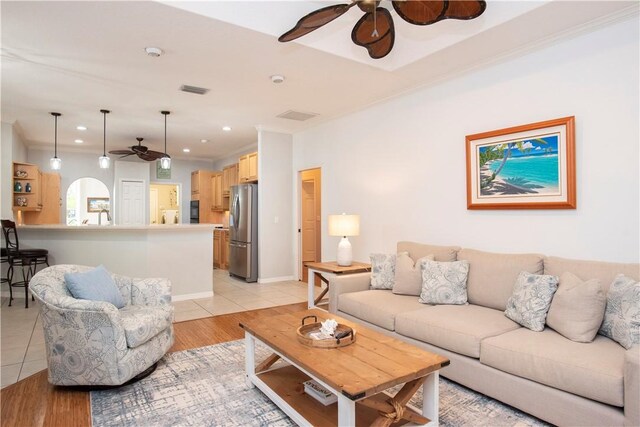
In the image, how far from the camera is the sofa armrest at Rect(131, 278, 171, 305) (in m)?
3.24

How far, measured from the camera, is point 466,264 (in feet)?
10.6

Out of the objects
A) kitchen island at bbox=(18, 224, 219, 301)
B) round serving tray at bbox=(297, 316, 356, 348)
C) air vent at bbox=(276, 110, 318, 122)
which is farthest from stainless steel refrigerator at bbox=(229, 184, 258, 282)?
round serving tray at bbox=(297, 316, 356, 348)

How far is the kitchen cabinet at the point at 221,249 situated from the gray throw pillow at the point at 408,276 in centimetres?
519

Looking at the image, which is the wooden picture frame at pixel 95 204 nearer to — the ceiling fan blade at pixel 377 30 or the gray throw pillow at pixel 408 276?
the gray throw pillow at pixel 408 276

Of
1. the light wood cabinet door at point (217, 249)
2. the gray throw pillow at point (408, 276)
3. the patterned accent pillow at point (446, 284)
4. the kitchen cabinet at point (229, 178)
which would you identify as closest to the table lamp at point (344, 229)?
the gray throw pillow at point (408, 276)

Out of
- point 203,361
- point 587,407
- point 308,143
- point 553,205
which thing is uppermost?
point 308,143

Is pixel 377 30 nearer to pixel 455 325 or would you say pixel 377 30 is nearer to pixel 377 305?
pixel 455 325

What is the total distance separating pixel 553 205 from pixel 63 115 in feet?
20.9

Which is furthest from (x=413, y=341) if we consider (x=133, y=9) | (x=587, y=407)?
(x=133, y=9)

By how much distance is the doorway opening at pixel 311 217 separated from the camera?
6754mm

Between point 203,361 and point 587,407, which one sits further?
point 203,361

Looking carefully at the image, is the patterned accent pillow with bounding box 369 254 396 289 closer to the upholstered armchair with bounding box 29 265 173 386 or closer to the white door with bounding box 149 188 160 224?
the upholstered armchair with bounding box 29 265 173 386

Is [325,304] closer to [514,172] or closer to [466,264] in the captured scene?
[466,264]

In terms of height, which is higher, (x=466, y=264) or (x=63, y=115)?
(x=63, y=115)
